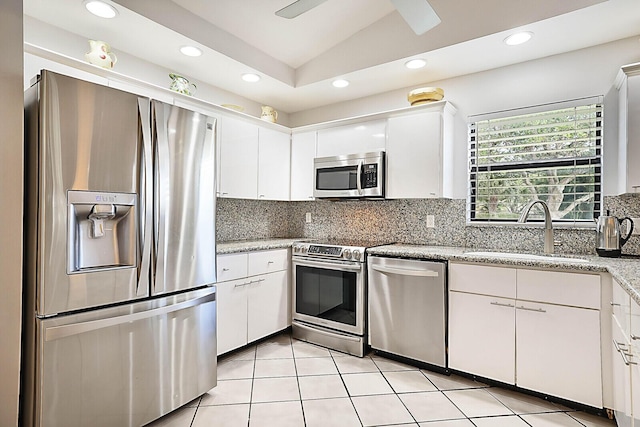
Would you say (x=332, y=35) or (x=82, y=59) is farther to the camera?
(x=332, y=35)

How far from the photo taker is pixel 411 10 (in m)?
1.80

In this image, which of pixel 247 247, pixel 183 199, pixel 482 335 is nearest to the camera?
pixel 183 199

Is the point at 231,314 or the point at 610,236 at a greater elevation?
the point at 610,236

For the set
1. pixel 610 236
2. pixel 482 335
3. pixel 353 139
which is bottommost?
pixel 482 335

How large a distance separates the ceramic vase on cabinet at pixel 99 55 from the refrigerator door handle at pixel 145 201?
2.29ft

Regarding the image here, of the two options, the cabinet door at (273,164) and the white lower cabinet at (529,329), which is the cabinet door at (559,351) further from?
the cabinet door at (273,164)

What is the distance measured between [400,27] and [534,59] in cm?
108

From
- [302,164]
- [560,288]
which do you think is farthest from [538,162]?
[302,164]

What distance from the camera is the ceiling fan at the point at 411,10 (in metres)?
1.75

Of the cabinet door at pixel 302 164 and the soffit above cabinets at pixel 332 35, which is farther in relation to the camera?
the cabinet door at pixel 302 164

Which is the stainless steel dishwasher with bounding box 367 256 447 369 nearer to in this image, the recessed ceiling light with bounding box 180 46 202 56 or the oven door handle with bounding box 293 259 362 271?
the oven door handle with bounding box 293 259 362 271

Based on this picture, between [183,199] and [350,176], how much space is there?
64.2 inches

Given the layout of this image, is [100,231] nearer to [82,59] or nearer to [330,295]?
[82,59]

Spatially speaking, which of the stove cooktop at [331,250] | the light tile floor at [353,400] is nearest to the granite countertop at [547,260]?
the stove cooktop at [331,250]
